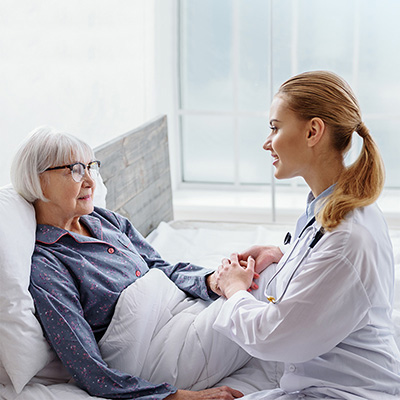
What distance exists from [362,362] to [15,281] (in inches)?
31.8

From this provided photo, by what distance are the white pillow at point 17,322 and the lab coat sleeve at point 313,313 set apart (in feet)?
1.67

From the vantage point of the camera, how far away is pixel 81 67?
9.20 ft

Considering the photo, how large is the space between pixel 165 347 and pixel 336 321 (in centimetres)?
51

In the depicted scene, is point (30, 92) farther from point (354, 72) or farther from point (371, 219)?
point (354, 72)

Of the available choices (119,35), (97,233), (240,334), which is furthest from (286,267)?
(119,35)

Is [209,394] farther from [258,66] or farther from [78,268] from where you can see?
[258,66]

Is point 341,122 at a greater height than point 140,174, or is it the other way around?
point 341,122

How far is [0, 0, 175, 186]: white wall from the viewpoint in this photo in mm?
2191

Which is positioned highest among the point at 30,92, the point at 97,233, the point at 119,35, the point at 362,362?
the point at 119,35

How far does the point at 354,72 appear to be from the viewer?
12.3ft

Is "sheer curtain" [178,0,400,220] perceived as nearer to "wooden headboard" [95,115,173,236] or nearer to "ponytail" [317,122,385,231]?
"wooden headboard" [95,115,173,236]

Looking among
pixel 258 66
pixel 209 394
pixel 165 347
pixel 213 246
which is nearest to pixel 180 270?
pixel 165 347

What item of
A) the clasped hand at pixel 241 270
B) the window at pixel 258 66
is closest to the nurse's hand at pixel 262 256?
the clasped hand at pixel 241 270

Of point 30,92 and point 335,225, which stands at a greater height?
point 30,92
